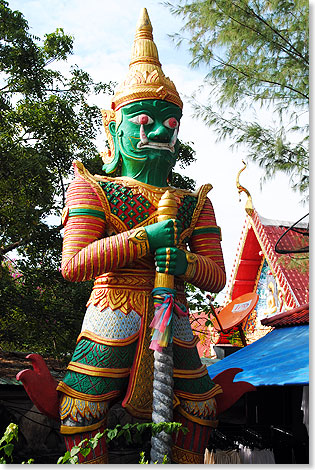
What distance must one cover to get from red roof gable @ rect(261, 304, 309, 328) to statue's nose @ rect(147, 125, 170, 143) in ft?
9.71

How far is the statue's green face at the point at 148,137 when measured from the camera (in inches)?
161

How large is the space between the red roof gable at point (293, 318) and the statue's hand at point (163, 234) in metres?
2.84

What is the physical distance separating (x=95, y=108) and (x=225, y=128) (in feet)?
12.1

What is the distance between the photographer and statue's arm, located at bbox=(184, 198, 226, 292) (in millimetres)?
3885

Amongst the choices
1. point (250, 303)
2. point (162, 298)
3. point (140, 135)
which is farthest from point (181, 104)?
point (250, 303)

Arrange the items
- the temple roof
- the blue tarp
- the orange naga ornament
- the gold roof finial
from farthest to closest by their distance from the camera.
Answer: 1. the temple roof
2. the gold roof finial
3. the blue tarp
4. the orange naga ornament

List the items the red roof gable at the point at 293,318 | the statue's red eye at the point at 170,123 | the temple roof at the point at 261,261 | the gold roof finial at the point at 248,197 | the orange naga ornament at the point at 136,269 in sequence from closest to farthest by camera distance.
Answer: the orange naga ornament at the point at 136,269, the statue's red eye at the point at 170,123, the red roof gable at the point at 293,318, the gold roof finial at the point at 248,197, the temple roof at the point at 261,261

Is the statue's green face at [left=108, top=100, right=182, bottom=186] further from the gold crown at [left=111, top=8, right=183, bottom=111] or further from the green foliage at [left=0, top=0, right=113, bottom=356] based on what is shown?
the green foliage at [left=0, top=0, right=113, bottom=356]

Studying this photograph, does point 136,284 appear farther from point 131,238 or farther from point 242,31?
point 242,31

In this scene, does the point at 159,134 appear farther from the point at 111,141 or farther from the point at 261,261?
the point at 261,261

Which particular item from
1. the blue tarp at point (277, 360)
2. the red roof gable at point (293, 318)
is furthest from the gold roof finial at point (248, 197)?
the blue tarp at point (277, 360)

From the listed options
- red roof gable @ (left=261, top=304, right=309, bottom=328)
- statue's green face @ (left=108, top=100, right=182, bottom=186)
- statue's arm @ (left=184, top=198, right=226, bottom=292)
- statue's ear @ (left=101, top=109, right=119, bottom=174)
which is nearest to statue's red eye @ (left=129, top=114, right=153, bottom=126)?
statue's green face @ (left=108, top=100, right=182, bottom=186)

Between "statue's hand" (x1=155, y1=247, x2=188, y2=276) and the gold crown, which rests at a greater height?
Result: the gold crown

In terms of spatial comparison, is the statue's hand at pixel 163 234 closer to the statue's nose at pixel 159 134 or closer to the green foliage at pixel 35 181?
the statue's nose at pixel 159 134
